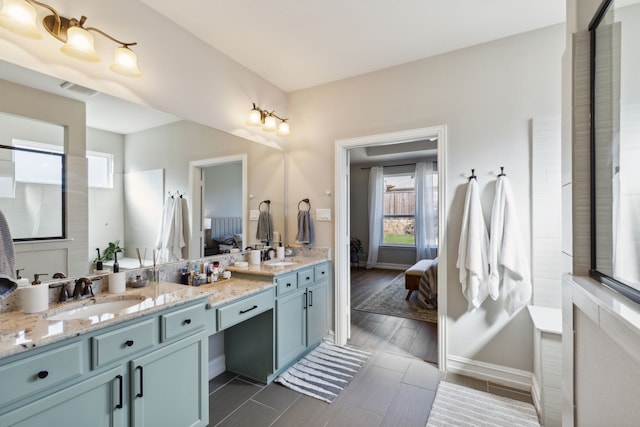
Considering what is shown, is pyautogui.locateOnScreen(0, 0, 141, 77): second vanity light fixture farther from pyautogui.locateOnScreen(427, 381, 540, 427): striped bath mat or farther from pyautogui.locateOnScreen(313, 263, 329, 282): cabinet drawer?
pyautogui.locateOnScreen(427, 381, 540, 427): striped bath mat

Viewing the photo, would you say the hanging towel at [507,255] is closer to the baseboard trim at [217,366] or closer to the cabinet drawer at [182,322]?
the cabinet drawer at [182,322]

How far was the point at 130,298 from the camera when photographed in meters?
1.69

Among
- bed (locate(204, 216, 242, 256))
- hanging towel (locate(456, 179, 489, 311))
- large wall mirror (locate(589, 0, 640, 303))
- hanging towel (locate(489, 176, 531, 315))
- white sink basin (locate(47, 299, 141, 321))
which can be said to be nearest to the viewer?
large wall mirror (locate(589, 0, 640, 303))

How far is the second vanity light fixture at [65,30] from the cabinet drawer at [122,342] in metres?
1.43

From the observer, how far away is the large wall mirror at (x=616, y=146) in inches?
37.0

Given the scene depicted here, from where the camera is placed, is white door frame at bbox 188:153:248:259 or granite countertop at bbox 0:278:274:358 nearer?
granite countertop at bbox 0:278:274:358

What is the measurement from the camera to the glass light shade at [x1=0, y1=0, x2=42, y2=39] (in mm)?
1339

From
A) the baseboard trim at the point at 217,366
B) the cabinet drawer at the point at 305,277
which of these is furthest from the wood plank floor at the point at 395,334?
the baseboard trim at the point at 217,366

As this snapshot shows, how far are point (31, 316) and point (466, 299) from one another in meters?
2.80

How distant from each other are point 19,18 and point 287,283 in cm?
217

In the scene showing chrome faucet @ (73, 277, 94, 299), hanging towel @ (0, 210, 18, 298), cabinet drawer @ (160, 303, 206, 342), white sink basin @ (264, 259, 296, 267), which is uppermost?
hanging towel @ (0, 210, 18, 298)

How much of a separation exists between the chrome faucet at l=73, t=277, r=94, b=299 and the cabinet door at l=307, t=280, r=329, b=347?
165 cm

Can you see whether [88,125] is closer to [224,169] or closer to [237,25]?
[224,169]

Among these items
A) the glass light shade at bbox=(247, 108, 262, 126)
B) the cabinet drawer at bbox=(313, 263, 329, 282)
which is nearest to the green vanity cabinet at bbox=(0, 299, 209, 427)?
the cabinet drawer at bbox=(313, 263, 329, 282)
